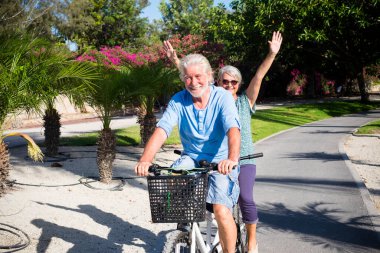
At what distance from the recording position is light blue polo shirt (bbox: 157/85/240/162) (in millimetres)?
2998

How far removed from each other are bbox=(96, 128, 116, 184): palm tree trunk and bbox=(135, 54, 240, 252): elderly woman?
515 centimetres

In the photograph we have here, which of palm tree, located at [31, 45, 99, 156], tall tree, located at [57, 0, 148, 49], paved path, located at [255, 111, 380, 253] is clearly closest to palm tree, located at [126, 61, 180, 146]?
palm tree, located at [31, 45, 99, 156]

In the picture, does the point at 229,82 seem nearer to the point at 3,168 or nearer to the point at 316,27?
the point at 3,168

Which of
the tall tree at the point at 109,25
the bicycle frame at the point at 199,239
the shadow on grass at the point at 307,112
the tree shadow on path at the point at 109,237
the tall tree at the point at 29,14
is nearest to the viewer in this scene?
the bicycle frame at the point at 199,239

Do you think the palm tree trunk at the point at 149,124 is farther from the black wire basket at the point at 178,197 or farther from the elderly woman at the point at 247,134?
the black wire basket at the point at 178,197

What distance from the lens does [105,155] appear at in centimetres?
810

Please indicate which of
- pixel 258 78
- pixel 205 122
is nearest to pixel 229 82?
pixel 258 78

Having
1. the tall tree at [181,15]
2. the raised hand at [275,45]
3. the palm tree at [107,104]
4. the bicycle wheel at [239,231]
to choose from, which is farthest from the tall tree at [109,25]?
the bicycle wheel at [239,231]

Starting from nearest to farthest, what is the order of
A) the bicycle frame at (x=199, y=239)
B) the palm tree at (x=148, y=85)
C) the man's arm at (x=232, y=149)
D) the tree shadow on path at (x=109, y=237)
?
the man's arm at (x=232, y=149) < the bicycle frame at (x=199, y=239) < the tree shadow on path at (x=109, y=237) < the palm tree at (x=148, y=85)

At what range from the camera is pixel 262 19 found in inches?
926

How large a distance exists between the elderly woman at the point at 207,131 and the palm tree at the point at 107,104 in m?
4.96

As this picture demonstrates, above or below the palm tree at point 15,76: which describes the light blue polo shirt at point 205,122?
below

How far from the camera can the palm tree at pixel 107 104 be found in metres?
→ 7.85

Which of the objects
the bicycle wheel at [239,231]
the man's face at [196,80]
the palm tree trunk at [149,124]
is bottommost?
the bicycle wheel at [239,231]
